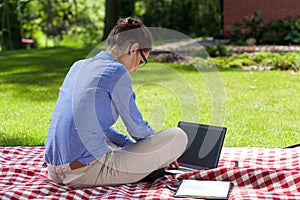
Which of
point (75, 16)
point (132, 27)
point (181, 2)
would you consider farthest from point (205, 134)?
point (75, 16)

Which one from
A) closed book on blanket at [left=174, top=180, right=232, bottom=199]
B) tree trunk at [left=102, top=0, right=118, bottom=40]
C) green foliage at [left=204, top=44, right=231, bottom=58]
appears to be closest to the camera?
closed book on blanket at [left=174, top=180, right=232, bottom=199]

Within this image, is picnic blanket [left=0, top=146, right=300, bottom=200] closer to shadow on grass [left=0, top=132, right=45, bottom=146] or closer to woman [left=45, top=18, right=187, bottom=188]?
woman [left=45, top=18, right=187, bottom=188]

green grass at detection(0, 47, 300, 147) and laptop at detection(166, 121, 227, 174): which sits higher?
laptop at detection(166, 121, 227, 174)

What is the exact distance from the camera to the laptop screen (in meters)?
4.26


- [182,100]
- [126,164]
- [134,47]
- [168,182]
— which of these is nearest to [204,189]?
[168,182]

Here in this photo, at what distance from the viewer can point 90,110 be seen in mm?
3689

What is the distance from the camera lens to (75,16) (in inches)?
892

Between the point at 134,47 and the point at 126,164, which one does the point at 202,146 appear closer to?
the point at 126,164

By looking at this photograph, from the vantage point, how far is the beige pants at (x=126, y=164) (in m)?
3.82

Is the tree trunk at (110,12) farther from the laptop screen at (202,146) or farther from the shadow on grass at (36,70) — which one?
the laptop screen at (202,146)

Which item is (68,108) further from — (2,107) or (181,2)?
(181,2)

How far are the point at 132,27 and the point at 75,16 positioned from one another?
756 inches

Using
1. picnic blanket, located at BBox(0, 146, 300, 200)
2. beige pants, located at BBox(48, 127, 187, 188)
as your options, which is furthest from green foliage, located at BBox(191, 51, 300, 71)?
beige pants, located at BBox(48, 127, 187, 188)

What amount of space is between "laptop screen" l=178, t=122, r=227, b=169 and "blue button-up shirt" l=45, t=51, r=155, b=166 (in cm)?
70
